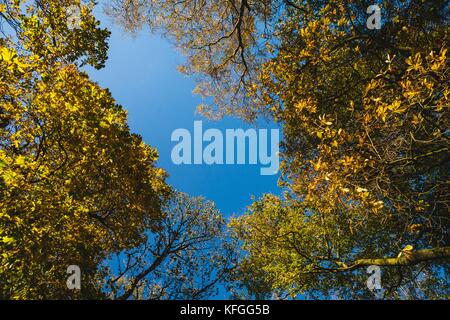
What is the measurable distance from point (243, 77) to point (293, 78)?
6.73 m

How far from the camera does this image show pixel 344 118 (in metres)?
11.2

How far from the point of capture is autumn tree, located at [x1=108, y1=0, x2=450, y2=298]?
22.7ft

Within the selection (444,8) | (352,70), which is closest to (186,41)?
(352,70)

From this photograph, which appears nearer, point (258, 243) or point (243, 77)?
point (243, 77)

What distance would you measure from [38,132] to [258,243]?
1631 cm

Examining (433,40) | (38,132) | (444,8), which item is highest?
(444,8)

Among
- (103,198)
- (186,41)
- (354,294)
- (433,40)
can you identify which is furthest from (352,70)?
(354,294)

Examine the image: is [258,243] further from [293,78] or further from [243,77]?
[293,78]

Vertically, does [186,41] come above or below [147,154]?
Result: above

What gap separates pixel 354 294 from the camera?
57.0 ft

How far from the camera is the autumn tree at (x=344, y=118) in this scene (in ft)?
22.7
